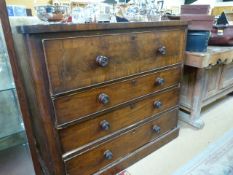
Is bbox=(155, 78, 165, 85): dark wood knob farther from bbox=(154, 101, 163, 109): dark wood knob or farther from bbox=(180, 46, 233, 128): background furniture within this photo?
bbox=(180, 46, 233, 128): background furniture

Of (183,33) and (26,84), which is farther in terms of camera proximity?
(183,33)

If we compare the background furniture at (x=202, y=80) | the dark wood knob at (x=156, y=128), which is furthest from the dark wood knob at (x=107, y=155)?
the background furniture at (x=202, y=80)

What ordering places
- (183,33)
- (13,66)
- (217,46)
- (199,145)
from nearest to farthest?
(13,66)
(183,33)
(199,145)
(217,46)

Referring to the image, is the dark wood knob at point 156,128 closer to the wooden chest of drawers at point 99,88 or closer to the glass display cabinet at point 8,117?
the wooden chest of drawers at point 99,88

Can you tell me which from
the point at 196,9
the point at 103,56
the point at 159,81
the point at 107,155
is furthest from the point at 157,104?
the point at 196,9

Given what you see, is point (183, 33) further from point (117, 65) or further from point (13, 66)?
point (13, 66)

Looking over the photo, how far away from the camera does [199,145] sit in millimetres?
1410

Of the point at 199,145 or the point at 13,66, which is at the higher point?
the point at 13,66

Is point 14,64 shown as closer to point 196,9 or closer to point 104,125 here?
point 104,125

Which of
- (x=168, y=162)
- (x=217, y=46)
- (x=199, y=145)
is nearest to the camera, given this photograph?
(x=168, y=162)

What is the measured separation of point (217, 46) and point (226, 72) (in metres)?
0.38

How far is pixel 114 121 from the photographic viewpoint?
1.02 metres

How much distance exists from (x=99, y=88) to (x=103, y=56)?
6.2 inches

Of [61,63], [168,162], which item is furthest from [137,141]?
[61,63]
